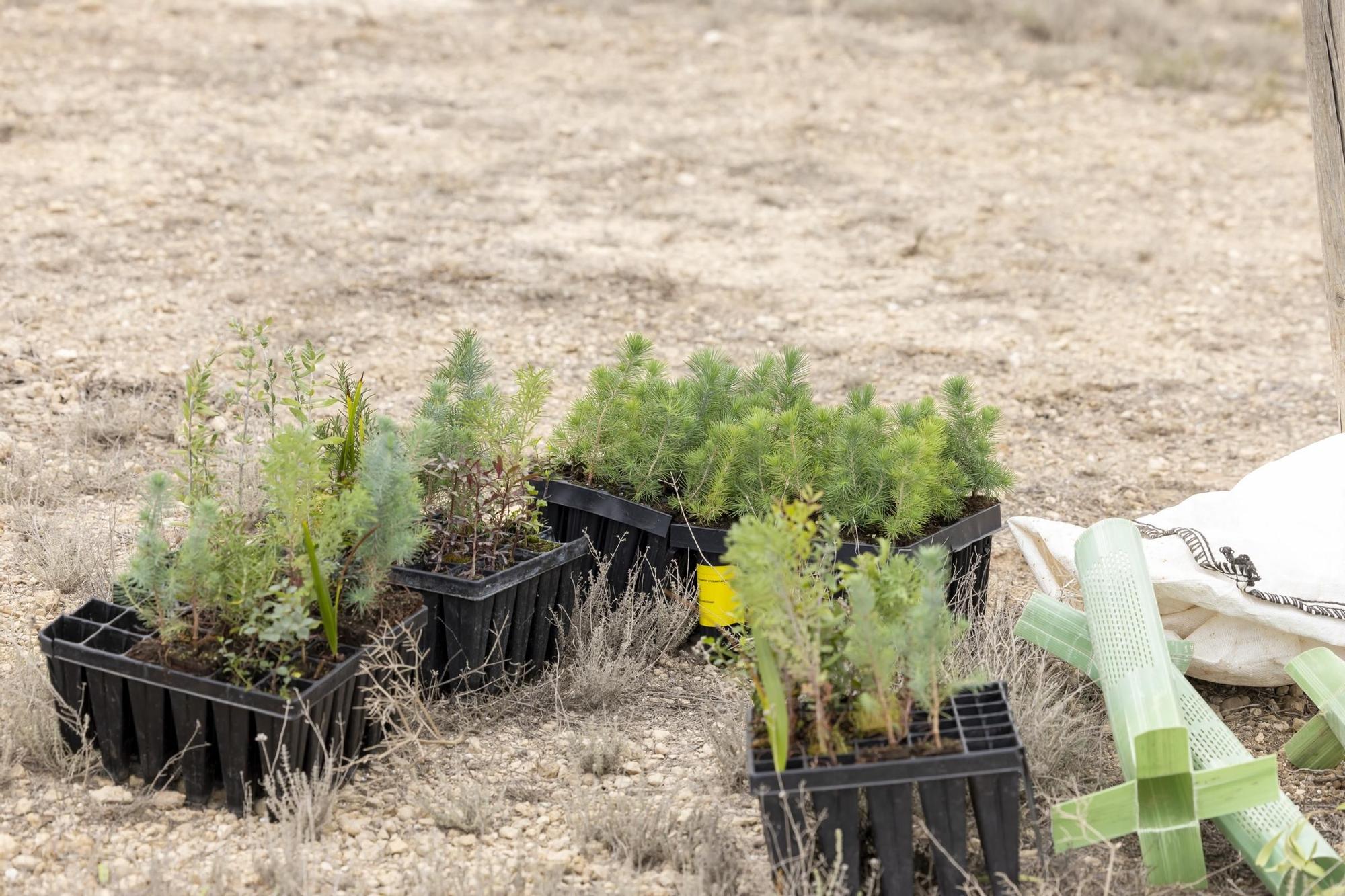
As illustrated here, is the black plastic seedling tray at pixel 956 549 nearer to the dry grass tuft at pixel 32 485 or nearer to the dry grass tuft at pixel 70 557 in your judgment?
the dry grass tuft at pixel 70 557

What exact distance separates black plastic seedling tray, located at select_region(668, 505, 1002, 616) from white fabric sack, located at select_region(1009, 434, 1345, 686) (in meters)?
0.24

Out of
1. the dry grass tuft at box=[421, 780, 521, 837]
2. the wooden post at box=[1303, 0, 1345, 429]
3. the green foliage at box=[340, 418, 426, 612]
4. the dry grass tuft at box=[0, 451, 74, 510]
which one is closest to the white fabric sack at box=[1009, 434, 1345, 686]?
the wooden post at box=[1303, 0, 1345, 429]

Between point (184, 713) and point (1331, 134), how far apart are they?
3.13 m

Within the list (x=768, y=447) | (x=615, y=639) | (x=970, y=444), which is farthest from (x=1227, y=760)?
(x=615, y=639)

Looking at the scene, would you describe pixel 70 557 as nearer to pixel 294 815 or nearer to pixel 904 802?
pixel 294 815

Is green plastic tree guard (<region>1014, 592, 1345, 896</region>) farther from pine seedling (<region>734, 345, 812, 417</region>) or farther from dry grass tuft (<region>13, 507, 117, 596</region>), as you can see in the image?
dry grass tuft (<region>13, 507, 117, 596</region>)

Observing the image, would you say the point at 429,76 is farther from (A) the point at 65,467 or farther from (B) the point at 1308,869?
(B) the point at 1308,869

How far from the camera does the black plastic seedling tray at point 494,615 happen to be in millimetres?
2752

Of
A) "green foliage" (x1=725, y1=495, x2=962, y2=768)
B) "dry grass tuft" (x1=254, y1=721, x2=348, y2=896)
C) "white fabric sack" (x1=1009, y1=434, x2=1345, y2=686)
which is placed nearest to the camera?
"green foliage" (x1=725, y1=495, x2=962, y2=768)

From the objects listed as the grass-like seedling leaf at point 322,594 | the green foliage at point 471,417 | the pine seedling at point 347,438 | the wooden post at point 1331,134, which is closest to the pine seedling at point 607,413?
the green foliage at point 471,417

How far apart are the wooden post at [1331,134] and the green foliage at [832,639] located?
196cm

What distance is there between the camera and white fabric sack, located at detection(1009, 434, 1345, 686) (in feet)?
9.18

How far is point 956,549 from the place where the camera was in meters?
3.04

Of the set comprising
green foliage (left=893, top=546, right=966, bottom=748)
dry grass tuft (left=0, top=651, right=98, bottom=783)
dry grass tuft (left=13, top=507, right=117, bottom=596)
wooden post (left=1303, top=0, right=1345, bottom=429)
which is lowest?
dry grass tuft (left=0, top=651, right=98, bottom=783)
